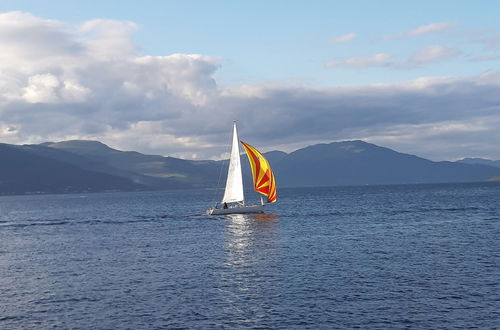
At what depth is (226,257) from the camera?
233ft

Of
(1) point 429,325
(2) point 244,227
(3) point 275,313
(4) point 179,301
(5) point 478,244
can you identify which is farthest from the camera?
(2) point 244,227

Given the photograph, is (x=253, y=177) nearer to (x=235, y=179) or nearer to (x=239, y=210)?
(x=235, y=179)

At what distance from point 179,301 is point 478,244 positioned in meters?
49.0

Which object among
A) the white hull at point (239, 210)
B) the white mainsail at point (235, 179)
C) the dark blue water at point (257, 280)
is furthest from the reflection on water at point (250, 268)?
the white mainsail at point (235, 179)

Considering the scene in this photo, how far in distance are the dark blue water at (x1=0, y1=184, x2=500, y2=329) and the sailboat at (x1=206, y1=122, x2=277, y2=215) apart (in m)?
25.3

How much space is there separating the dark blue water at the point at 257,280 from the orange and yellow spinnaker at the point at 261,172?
81.8 ft

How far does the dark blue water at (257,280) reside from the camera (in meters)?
42.1

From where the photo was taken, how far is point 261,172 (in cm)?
12256

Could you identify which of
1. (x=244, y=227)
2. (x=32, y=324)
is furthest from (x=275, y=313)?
(x=244, y=227)

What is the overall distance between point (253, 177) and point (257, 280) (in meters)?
68.5

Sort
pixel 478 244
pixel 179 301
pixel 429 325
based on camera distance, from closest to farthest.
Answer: pixel 429 325, pixel 179 301, pixel 478 244

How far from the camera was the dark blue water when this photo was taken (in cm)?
4206

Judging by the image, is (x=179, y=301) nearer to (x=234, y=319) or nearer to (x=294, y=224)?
(x=234, y=319)

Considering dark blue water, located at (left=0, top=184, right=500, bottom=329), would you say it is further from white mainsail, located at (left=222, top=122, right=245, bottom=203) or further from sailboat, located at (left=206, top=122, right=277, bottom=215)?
white mainsail, located at (left=222, top=122, right=245, bottom=203)
